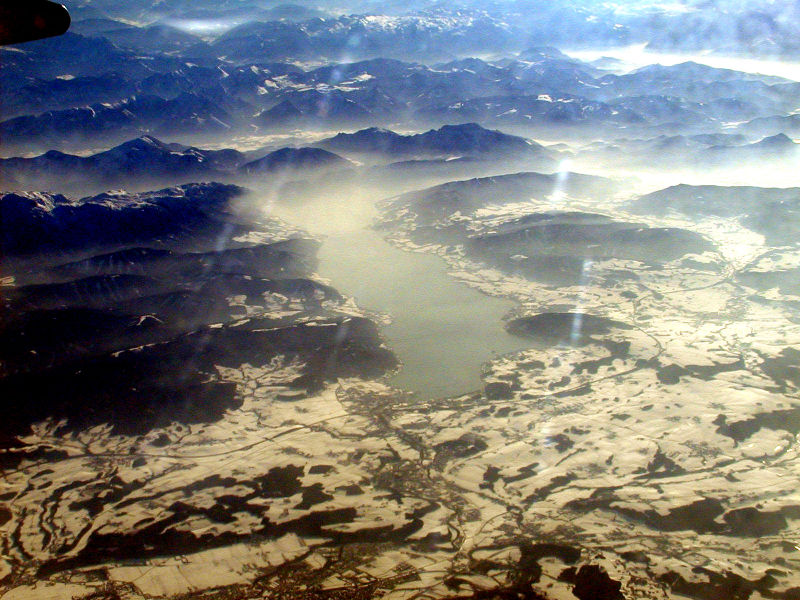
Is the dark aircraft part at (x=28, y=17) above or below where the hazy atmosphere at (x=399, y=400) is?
above

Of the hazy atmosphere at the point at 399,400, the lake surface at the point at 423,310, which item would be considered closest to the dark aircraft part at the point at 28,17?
the hazy atmosphere at the point at 399,400

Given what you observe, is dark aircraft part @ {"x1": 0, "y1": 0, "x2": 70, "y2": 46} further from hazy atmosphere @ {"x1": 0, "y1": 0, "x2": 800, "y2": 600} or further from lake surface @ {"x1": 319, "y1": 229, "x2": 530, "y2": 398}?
lake surface @ {"x1": 319, "y1": 229, "x2": 530, "y2": 398}

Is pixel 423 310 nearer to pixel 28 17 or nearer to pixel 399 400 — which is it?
pixel 399 400

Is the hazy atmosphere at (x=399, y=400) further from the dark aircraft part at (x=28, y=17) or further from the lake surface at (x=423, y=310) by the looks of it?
the dark aircraft part at (x=28, y=17)

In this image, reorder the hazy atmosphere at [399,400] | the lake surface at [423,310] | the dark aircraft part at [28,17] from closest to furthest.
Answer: the dark aircraft part at [28,17] < the hazy atmosphere at [399,400] < the lake surface at [423,310]

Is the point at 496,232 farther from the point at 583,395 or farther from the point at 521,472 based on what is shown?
the point at 521,472

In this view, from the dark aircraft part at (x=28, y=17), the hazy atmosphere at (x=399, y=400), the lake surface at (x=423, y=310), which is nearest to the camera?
the dark aircraft part at (x=28, y=17)

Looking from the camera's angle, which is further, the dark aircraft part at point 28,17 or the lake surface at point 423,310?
the lake surface at point 423,310
